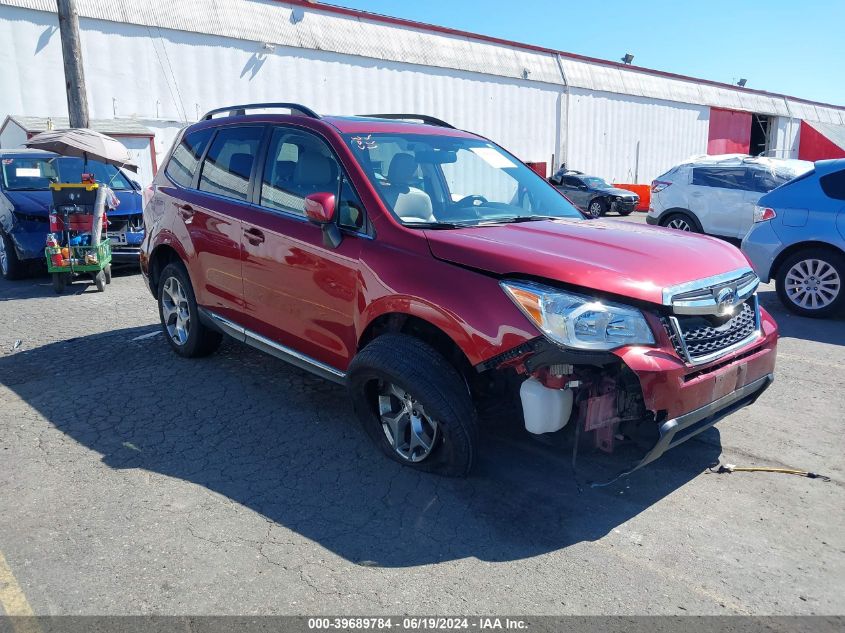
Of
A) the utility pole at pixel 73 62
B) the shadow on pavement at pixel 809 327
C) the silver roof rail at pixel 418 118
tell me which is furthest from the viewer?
the utility pole at pixel 73 62

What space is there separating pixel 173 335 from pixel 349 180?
272cm

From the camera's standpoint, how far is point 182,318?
Result: 18.9 feet

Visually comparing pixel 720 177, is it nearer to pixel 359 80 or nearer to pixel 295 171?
pixel 295 171

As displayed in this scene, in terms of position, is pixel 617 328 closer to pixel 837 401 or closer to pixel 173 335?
pixel 837 401

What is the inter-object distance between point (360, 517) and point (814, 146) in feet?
152

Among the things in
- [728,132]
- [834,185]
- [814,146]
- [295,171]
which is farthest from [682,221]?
[814,146]

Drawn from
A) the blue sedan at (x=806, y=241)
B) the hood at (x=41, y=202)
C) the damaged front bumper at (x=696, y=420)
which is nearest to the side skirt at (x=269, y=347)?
the damaged front bumper at (x=696, y=420)

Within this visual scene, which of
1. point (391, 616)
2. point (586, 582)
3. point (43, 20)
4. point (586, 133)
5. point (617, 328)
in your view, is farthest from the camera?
point (586, 133)

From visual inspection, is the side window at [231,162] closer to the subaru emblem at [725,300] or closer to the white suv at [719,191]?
the subaru emblem at [725,300]

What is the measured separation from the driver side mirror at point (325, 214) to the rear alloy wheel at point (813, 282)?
5.82 m

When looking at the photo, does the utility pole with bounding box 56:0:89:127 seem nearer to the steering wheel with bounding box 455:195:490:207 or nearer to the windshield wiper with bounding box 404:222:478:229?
the steering wheel with bounding box 455:195:490:207

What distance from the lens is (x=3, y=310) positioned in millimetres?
Answer: 7879

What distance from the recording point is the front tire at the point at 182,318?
5492 millimetres

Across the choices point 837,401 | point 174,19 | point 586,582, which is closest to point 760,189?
point 837,401
